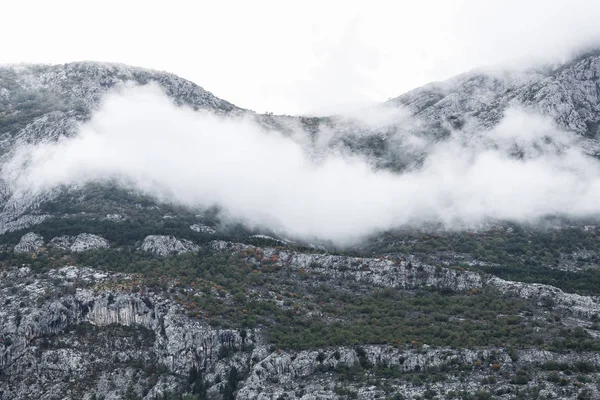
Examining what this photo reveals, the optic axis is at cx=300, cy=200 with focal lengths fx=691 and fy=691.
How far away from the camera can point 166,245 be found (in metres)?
145

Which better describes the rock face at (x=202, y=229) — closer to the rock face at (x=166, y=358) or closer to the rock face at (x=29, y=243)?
the rock face at (x=166, y=358)

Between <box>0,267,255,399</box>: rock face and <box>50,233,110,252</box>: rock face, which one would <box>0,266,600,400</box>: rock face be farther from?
<box>50,233,110,252</box>: rock face

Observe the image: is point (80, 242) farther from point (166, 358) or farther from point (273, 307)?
point (273, 307)

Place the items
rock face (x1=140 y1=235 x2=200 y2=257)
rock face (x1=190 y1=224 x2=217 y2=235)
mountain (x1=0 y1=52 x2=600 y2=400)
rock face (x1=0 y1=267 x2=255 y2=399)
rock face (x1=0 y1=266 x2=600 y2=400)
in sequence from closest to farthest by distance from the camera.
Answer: rock face (x1=0 y1=266 x2=600 y2=400) < mountain (x1=0 y1=52 x2=600 y2=400) < rock face (x1=0 y1=267 x2=255 y2=399) < rock face (x1=140 y1=235 x2=200 y2=257) < rock face (x1=190 y1=224 x2=217 y2=235)

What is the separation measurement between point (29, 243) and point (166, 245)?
91.3ft

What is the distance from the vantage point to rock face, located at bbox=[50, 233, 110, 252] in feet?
463

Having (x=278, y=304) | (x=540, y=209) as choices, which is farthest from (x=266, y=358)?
(x=540, y=209)

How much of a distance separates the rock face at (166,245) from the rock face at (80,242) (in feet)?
27.8

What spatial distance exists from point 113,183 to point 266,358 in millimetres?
80275

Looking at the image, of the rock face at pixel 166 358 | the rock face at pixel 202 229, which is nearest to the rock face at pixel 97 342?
the rock face at pixel 166 358

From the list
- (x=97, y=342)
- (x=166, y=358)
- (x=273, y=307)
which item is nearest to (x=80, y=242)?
(x=97, y=342)

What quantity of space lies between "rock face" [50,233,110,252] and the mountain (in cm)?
43

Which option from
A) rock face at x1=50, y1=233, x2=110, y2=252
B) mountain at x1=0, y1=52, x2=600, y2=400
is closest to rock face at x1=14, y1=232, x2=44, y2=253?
mountain at x1=0, y1=52, x2=600, y2=400

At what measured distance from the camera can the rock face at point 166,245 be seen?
471 ft
